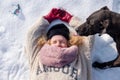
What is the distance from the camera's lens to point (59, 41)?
231 centimetres

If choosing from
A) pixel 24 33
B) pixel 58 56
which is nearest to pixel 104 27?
pixel 58 56

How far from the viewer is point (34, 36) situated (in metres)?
2.44

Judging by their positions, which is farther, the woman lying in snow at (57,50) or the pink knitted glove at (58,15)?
the pink knitted glove at (58,15)

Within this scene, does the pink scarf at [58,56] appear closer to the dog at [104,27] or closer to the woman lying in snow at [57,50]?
the woman lying in snow at [57,50]

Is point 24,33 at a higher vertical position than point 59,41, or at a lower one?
higher

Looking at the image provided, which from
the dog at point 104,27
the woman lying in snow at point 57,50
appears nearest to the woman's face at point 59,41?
the woman lying in snow at point 57,50

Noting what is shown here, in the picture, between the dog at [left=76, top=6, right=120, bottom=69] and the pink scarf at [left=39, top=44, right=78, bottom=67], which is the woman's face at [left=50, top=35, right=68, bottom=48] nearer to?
the pink scarf at [left=39, top=44, right=78, bottom=67]

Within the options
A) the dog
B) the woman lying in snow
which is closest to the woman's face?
the woman lying in snow

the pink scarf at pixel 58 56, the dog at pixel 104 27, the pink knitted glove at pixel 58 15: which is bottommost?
the pink scarf at pixel 58 56

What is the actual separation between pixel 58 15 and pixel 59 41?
30 centimetres

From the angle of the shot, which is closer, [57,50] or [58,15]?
[57,50]

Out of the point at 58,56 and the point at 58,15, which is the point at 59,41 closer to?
the point at 58,56

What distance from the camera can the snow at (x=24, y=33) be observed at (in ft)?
8.23

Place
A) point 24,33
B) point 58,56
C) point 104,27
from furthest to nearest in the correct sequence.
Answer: point 24,33
point 104,27
point 58,56
